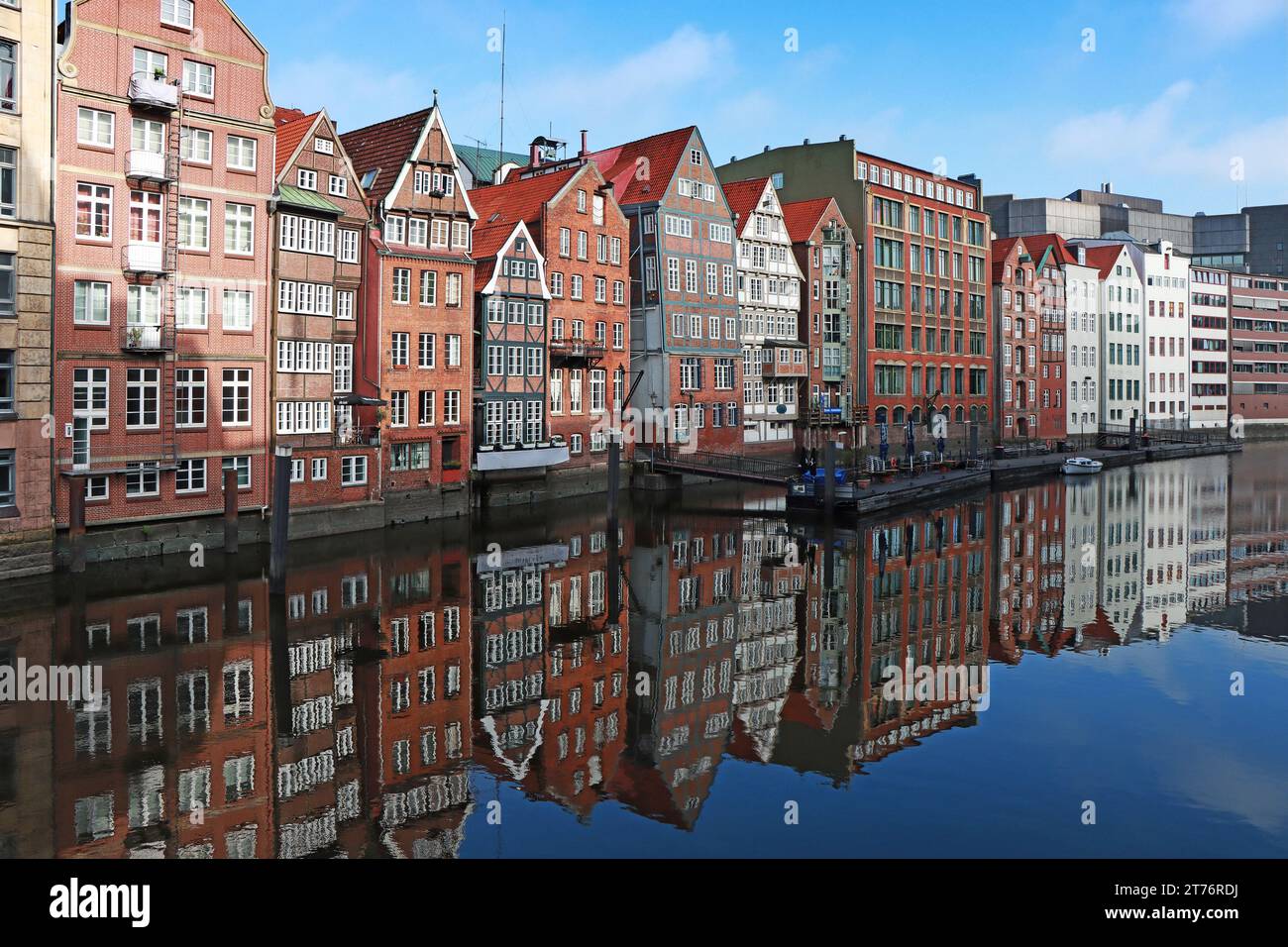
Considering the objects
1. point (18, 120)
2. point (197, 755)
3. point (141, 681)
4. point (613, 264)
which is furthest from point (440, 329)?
point (197, 755)

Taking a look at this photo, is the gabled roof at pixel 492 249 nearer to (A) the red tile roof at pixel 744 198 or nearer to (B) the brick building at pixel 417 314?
(B) the brick building at pixel 417 314

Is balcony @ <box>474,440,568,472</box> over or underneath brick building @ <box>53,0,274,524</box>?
underneath

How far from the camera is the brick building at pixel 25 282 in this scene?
104 feet

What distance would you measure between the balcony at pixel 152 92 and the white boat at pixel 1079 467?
219ft

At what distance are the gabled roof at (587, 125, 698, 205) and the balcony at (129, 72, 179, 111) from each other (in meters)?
32.4

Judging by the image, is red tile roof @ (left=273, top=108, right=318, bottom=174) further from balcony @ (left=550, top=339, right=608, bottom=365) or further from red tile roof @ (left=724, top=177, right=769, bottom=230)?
red tile roof @ (left=724, top=177, right=769, bottom=230)

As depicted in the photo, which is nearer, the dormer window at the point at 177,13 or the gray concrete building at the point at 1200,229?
the dormer window at the point at 177,13

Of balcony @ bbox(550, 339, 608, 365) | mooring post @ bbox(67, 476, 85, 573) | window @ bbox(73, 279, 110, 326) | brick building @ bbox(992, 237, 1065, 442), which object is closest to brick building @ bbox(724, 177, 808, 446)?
balcony @ bbox(550, 339, 608, 365)

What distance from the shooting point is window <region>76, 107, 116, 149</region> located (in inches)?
1353

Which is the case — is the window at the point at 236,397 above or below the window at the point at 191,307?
Result: below

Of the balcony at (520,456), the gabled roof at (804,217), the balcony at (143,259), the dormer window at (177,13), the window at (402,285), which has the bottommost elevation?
the balcony at (520,456)

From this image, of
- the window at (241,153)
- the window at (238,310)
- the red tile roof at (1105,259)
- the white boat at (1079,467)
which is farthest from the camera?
the red tile roof at (1105,259)

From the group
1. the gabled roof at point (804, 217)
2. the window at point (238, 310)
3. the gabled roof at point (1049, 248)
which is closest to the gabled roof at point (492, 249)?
the window at point (238, 310)

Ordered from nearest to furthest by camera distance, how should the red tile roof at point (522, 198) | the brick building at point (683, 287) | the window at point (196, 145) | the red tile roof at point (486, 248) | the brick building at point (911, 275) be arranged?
the window at point (196, 145), the red tile roof at point (486, 248), the red tile roof at point (522, 198), the brick building at point (683, 287), the brick building at point (911, 275)
